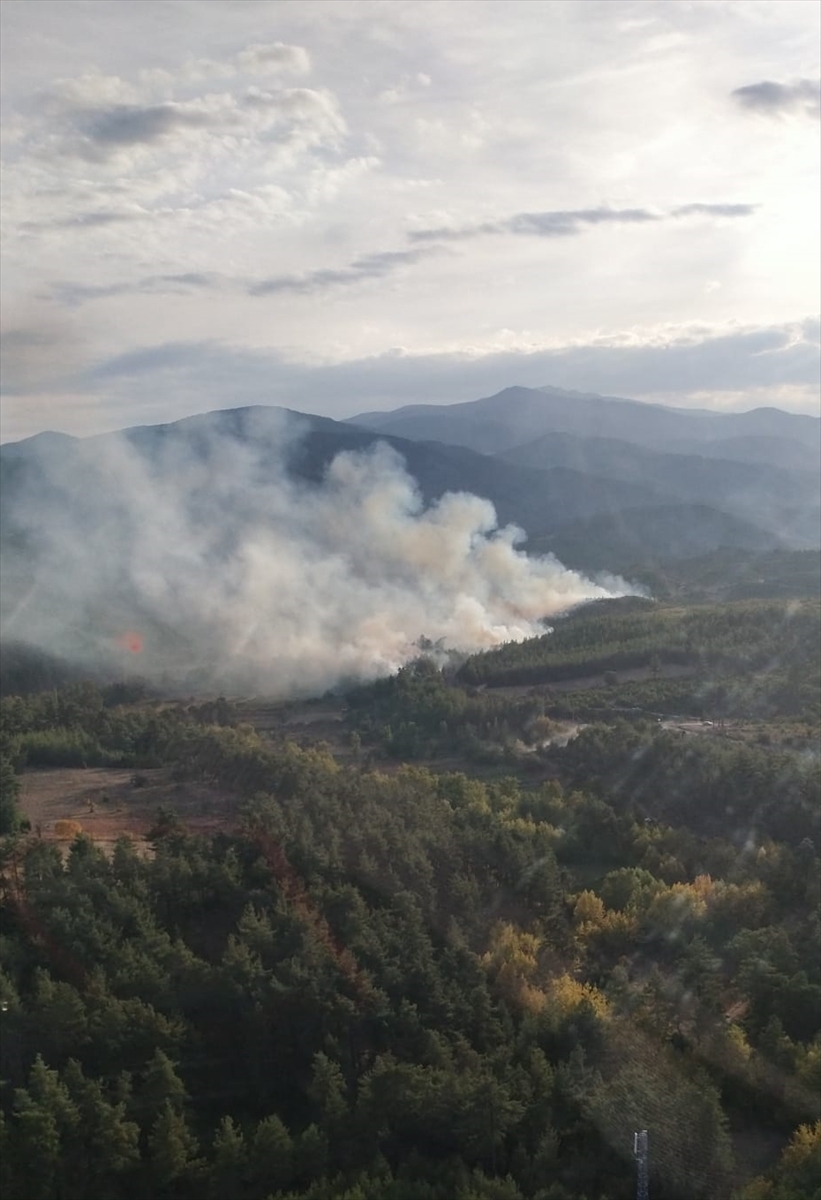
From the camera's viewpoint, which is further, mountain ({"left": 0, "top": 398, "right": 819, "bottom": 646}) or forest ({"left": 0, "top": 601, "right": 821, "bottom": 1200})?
mountain ({"left": 0, "top": 398, "right": 819, "bottom": 646})

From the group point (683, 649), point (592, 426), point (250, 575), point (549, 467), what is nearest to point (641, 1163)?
point (683, 649)

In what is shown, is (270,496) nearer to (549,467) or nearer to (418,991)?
(418,991)

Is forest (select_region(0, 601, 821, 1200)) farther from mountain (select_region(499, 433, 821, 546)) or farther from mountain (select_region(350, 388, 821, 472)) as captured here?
mountain (select_region(350, 388, 821, 472))

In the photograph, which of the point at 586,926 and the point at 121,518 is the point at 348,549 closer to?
the point at 121,518

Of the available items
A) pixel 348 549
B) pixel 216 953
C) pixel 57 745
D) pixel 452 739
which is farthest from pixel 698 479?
pixel 216 953

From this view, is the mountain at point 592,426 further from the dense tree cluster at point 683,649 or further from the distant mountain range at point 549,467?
the dense tree cluster at point 683,649

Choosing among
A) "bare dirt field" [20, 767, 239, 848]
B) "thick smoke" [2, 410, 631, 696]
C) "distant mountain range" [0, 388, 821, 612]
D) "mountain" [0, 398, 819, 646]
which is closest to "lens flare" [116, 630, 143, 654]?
"thick smoke" [2, 410, 631, 696]

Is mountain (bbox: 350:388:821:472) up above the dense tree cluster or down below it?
above
